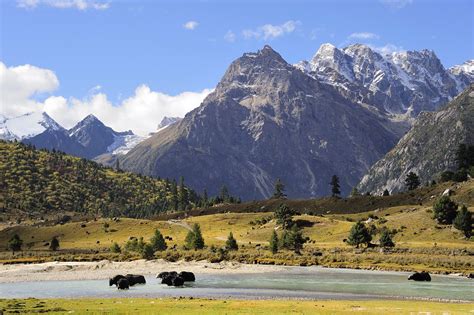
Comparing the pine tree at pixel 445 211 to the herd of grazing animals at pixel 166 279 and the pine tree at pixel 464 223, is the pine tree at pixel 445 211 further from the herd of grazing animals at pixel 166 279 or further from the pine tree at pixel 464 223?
the herd of grazing animals at pixel 166 279

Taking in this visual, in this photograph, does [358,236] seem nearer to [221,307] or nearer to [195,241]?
[195,241]

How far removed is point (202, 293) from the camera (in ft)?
270

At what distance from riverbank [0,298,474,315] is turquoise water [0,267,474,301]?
10588 mm

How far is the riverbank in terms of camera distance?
56.0 meters

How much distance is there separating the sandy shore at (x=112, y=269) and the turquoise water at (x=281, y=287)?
8681 millimetres

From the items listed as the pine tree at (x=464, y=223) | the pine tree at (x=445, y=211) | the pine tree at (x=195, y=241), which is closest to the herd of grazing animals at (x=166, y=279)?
the pine tree at (x=195, y=241)

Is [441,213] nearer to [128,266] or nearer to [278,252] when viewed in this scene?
[278,252]

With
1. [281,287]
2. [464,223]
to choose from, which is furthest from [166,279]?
[464,223]

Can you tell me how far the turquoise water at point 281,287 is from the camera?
79.1m

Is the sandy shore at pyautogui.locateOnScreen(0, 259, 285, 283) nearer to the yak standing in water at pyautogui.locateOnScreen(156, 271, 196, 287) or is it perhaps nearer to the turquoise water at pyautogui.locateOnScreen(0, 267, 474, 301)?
the turquoise water at pyautogui.locateOnScreen(0, 267, 474, 301)

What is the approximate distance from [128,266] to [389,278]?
62319mm

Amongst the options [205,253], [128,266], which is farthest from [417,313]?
[205,253]

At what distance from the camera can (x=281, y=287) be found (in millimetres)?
89500

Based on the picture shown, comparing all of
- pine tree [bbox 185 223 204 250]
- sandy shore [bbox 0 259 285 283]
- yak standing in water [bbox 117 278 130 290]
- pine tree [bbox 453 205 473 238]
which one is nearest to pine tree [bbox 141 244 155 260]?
sandy shore [bbox 0 259 285 283]
